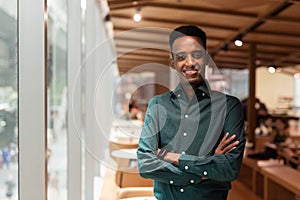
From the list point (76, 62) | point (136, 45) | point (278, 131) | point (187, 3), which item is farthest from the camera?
point (278, 131)

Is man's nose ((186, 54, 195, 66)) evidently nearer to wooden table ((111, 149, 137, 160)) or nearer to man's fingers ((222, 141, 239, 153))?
man's fingers ((222, 141, 239, 153))

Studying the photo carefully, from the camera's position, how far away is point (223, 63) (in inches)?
134

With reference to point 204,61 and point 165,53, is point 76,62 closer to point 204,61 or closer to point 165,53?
point 165,53

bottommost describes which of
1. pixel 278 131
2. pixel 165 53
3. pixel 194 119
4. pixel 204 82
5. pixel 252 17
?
pixel 278 131

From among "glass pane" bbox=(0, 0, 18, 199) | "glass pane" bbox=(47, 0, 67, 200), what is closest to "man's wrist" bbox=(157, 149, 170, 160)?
"glass pane" bbox=(0, 0, 18, 199)

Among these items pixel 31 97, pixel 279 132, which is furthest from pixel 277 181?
pixel 279 132

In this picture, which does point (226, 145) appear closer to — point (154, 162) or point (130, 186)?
point (154, 162)

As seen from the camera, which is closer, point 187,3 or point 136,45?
point 136,45

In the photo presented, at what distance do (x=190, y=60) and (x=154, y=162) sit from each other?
38 cm

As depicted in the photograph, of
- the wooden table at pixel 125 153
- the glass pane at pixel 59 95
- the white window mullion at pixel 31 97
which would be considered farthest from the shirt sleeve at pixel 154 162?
the glass pane at pixel 59 95

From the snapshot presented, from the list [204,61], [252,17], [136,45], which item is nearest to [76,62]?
[136,45]

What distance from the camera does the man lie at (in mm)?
1293

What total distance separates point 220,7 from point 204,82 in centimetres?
326

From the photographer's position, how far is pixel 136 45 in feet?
5.65
